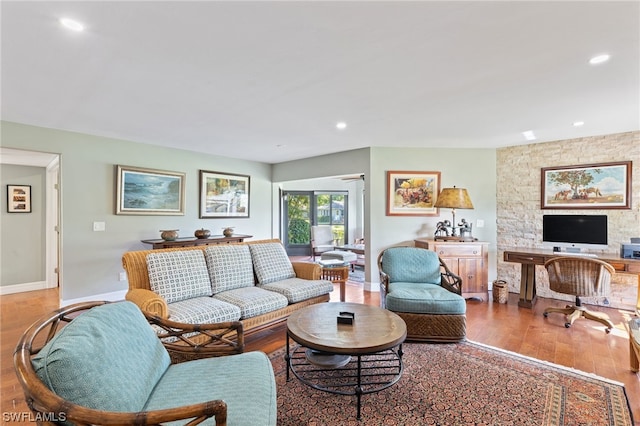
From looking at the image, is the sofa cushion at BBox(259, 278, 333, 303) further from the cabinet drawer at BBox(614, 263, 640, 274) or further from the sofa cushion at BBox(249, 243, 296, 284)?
the cabinet drawer at BBox(614, 263, 640, 274)

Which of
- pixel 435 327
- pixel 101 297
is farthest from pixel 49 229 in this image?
pixel 435 327

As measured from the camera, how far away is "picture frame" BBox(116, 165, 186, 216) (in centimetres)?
447

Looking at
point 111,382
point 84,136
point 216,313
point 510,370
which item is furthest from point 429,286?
point 84,136

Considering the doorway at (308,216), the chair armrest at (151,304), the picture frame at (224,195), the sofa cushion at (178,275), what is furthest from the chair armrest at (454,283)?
the doorway at (308,216)

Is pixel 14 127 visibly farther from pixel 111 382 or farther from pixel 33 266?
pixel 111 382

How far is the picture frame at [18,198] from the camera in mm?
4848

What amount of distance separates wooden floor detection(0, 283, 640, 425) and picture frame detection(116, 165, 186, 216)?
1701 millimetres

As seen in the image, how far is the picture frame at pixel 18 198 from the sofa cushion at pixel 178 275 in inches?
159

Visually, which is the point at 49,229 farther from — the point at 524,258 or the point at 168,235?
the point at 524,258

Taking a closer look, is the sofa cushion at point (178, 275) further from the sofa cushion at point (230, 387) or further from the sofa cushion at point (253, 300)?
the sofa cushion at point (230, 387)

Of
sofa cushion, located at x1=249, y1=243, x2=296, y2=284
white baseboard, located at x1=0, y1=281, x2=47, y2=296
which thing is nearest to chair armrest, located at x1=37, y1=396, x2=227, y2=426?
sofa cushion, located at x1=249, y1=243, x2=296, y2=284

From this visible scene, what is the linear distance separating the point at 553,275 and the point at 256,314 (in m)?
3.41

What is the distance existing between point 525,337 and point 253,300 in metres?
2.79

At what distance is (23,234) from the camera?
495 centimetres
